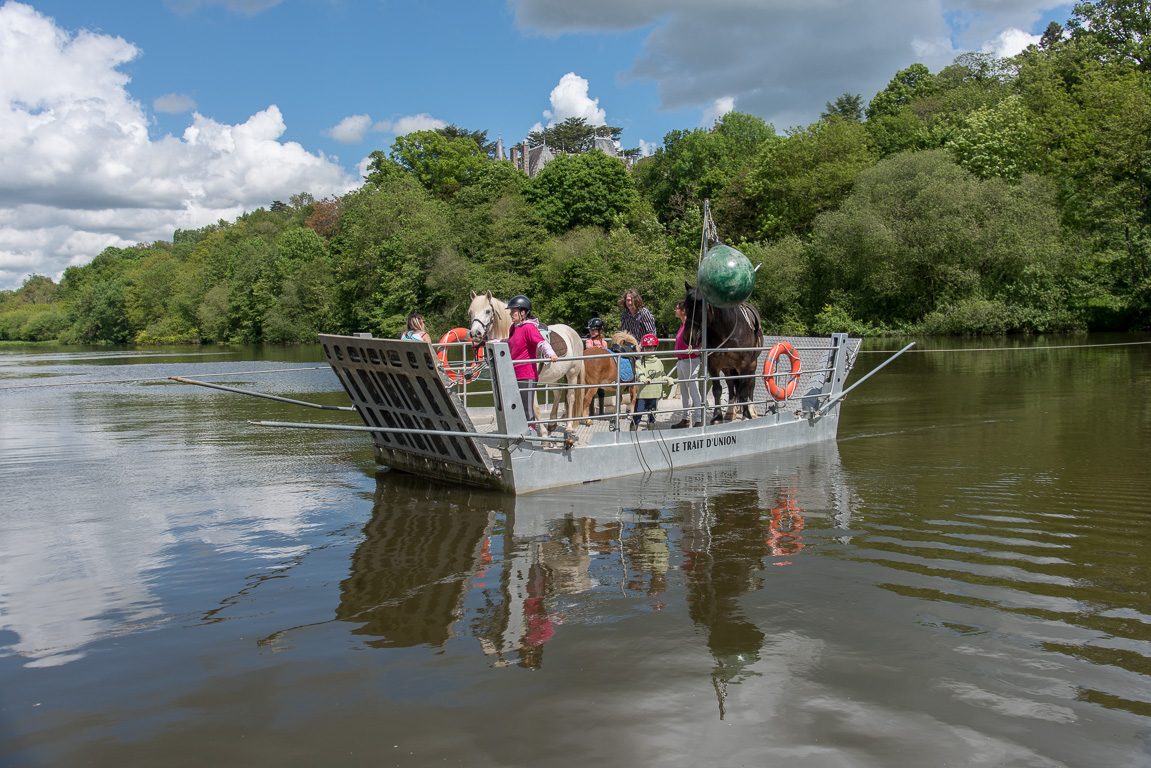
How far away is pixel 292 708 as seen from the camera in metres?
4.82

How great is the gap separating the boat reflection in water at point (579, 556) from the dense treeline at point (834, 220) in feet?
130

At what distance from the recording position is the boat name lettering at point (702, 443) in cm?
1198

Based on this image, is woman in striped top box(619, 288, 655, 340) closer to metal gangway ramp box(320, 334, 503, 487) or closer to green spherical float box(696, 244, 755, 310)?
green spherical float box(696, 244, 755, 310)

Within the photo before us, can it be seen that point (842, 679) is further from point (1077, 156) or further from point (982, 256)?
point (1077, 156)

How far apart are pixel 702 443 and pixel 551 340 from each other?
2.86 meters

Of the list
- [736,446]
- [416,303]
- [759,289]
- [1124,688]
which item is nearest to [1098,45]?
[759,289]

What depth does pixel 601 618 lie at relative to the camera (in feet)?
20.0

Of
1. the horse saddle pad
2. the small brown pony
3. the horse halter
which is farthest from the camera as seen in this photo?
the horse saddle pad

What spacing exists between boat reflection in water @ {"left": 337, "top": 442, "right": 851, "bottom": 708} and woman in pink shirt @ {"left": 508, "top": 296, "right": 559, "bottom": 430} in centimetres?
149

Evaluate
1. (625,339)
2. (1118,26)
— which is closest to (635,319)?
(625,339)

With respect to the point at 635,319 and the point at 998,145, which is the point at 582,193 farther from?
the point at 635,319

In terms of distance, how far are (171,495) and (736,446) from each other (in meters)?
8.67

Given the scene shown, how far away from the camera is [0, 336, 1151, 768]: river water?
4.41 m

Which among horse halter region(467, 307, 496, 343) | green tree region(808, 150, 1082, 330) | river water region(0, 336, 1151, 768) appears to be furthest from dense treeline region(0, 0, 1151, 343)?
horse halter region(467, 307, 496, 343)
